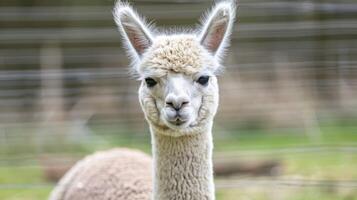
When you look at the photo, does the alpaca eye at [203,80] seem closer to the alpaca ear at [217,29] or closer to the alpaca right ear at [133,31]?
the alpaca ear at [217,29]

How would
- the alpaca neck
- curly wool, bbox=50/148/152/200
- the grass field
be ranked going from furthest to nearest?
the grass field
curly wool, bbox=50/148/152/200
the alpaca neck

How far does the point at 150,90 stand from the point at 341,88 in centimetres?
248

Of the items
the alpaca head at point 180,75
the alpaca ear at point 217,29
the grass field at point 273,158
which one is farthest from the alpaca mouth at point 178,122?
the grass field at point 273,158

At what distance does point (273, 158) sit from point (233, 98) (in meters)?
1.00

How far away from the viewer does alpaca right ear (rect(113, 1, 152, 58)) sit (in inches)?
145

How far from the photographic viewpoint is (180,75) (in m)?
3.38

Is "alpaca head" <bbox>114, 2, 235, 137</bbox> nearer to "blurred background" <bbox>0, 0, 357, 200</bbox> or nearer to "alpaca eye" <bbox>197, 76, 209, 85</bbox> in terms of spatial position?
"alpaca eye" <bbox>197, 76, 209, 85</bbox>

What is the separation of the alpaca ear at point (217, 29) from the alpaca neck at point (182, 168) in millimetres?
402

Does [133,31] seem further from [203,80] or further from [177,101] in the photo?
[177,101]

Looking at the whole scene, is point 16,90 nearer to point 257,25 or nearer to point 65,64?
point 65,64

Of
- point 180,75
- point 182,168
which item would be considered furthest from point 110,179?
point 180,75

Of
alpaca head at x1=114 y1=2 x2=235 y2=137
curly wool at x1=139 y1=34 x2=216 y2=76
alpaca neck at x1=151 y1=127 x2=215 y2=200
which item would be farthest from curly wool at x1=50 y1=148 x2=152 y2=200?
curly wool at x1=139 y1=34 x2=216 y2=76

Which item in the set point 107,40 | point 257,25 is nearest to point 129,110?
point 107,40

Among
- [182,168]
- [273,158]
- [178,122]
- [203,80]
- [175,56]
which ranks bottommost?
[273,158]
